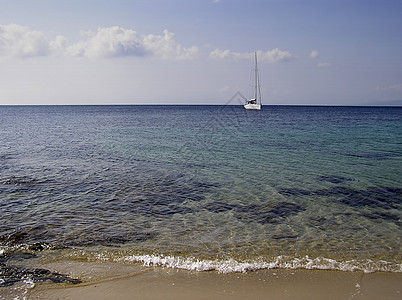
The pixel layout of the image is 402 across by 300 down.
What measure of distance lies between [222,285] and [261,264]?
1.45m

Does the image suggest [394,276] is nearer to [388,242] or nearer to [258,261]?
[388,242]

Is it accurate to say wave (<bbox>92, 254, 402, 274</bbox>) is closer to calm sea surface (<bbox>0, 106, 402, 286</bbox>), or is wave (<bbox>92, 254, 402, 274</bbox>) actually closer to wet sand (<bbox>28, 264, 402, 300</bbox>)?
calm sea surface (<bbox>0, 106, 402, 286</bbox>)

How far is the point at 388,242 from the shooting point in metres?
9.77

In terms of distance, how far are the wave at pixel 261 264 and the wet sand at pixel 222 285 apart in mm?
193

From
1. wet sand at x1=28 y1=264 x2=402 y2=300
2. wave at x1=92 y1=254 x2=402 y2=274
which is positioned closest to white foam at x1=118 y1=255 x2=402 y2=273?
wave at x1=92 y1=254 x2=402 y2=274

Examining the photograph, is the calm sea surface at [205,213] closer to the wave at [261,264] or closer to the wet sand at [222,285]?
the wave at [261,264]

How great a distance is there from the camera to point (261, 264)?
27.3 ft

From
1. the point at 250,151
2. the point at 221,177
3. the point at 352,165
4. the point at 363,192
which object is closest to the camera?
the point at 363,192

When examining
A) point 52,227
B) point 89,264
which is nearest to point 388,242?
point 89,264

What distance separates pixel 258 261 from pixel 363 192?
876 centimetres

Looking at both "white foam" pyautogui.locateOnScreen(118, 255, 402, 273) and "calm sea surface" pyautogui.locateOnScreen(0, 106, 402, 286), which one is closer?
"white foam" pyautogui.locateOnScreen(118, 255, 402, 273)

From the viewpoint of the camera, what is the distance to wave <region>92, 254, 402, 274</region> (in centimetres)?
812

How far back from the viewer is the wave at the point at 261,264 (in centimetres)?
812

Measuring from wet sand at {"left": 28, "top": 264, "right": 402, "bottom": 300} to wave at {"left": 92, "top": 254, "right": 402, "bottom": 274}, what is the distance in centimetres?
19
